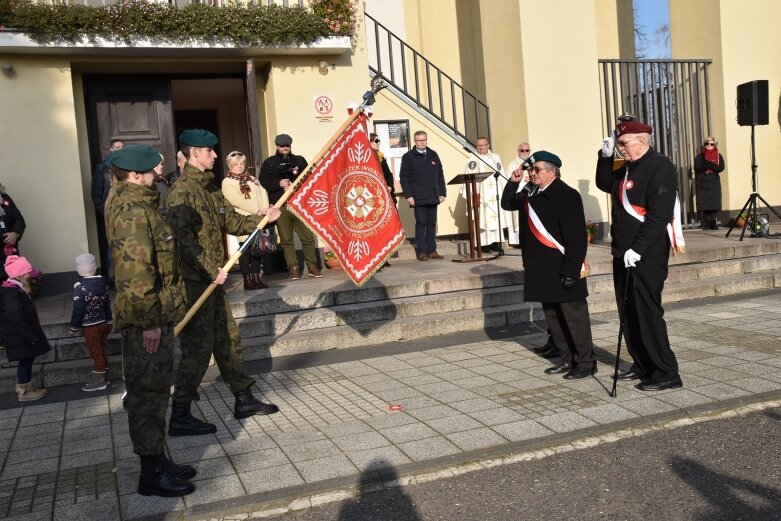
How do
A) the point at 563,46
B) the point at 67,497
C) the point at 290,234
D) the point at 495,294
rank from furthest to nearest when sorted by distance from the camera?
the point at 563,46, the point at 290,234, the point at 495,294, the point at 67,497

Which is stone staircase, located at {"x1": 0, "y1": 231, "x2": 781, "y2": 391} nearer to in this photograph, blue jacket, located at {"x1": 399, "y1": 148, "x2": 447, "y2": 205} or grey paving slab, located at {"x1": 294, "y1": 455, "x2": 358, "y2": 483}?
blue jacket, located at {"x1": 399, "y1": 148, "x2": 447, "y2": 205}

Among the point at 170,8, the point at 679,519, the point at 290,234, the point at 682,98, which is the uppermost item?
the point at 170,8

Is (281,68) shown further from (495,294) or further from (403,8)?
(495,294)

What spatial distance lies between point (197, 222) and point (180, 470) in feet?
5.97

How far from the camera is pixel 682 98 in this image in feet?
54.3

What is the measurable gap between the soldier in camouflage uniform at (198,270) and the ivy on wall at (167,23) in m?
6.26

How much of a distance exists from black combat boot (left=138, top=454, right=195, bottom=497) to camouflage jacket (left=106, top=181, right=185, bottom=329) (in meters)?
0.80

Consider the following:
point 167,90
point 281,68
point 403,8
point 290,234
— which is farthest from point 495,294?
point 403,8

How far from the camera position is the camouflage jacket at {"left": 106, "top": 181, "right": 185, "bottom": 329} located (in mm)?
4488

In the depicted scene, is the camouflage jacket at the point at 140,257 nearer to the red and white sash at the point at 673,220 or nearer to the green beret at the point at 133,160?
the green beret at the point at 133,160

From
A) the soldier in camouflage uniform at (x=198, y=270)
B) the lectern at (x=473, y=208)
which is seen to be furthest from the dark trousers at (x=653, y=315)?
the lectern at (x=473, y=208)

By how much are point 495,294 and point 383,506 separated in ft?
18.8

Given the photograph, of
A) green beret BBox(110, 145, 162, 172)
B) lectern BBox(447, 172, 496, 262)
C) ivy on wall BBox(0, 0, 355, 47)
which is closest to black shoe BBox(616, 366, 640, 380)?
green beret BBox(110, 145, 162, 172)

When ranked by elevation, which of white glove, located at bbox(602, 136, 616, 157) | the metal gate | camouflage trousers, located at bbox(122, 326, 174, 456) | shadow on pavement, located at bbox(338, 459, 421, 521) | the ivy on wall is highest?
the ivy on wall
